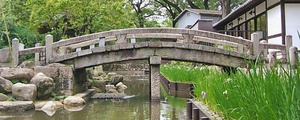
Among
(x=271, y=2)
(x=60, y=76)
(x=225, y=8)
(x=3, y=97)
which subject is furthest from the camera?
(x=225, y=8)

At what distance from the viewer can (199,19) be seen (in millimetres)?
23312

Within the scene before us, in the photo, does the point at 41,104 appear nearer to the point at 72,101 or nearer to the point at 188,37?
the point at 72,101

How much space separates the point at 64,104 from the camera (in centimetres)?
952

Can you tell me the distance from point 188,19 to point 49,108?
2254 centimetres

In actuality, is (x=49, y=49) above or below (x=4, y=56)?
above

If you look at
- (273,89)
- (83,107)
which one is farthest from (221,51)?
(273,89)

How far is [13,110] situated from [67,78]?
2.40 meters

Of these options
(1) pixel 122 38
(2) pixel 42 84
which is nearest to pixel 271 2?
(1) pixel 122 38

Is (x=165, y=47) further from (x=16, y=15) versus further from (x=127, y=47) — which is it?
(x=16, y=15)

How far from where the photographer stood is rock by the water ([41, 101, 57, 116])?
8414 mm

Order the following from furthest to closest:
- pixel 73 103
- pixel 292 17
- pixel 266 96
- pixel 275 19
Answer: pixel 275 19, pixel 292 17, pixel 73 103, pixel 266 96

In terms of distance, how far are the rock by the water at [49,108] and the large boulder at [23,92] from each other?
0.41m

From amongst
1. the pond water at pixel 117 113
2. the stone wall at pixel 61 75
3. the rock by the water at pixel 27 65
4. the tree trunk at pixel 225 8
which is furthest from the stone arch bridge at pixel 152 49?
the tree trunk at pixel 225 8

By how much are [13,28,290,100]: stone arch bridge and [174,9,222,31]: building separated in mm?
11722
